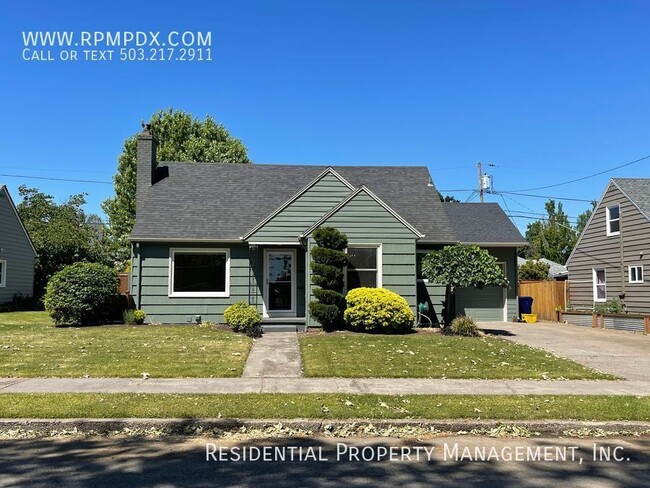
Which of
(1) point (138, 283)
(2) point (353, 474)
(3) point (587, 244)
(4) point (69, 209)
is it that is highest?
(4) point (69, 209)

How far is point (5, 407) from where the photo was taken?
659cm

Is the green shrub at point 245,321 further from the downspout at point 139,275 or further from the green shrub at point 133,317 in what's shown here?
the downspout at point 139,275

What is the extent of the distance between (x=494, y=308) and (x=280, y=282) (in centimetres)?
855

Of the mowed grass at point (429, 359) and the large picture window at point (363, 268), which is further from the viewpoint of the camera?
the large picture window at point (363, 268)

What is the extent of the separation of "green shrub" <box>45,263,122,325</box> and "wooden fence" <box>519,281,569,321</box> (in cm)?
1764

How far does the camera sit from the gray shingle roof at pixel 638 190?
1931 cm

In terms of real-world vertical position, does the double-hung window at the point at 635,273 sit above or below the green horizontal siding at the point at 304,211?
below

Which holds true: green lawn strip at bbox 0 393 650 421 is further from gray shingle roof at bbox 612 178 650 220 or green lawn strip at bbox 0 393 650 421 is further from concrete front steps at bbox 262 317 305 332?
gray shingle roof at bbox 612 178 650 220

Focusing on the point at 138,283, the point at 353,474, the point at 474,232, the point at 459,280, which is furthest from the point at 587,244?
the point at 353,474

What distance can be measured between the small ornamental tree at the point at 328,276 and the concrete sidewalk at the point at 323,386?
5056 millimetres

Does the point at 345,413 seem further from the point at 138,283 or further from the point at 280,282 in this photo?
the point at 138,283

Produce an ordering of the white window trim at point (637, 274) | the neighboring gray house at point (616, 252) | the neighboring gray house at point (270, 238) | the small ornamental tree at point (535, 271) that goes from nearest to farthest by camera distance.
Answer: the neighboring gray house at point (270, 238), the white window trim at point (637, 274), the neighboring gray house at point (616, 252), the small ornamental tree at point (535, 271)

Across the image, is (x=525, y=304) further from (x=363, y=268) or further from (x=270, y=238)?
(x=270, y=238)

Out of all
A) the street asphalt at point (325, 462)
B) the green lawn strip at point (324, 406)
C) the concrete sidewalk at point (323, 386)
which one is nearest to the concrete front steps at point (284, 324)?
the concrete sidewalk at point (323, 386)
